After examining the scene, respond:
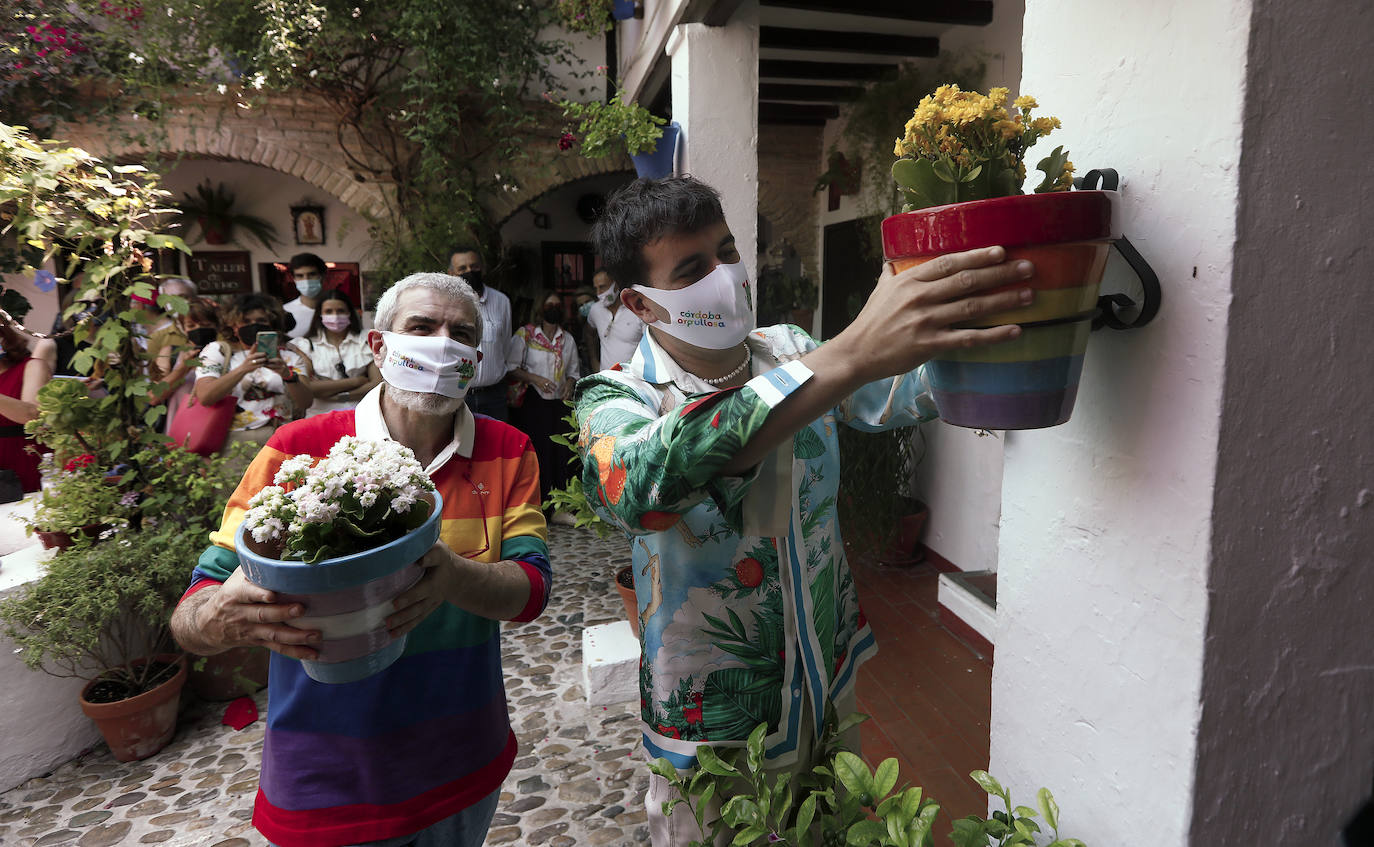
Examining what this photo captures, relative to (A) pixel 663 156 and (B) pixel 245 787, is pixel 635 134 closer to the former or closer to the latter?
(A) pixel 663 156

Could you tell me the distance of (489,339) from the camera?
570 centimetres

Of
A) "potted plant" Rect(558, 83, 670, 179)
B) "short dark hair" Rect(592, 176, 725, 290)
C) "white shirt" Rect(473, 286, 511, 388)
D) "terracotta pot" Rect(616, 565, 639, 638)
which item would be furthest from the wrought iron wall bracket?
"white shirt" Rect(473, 286, 511, 388)

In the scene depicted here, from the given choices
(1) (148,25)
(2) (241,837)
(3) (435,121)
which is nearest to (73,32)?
(1) (148,25)

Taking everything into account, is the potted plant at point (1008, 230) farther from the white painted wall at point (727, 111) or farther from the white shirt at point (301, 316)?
the white shirt at point (301, 316)

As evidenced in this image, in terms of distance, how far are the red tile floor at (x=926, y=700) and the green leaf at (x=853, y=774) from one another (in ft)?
6.00

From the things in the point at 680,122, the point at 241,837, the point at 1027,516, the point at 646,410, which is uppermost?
the point at 680,122

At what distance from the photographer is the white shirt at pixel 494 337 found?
18.5ft

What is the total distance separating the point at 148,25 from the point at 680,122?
5.77 m

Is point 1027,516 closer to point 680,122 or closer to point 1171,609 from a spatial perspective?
point 1171,609

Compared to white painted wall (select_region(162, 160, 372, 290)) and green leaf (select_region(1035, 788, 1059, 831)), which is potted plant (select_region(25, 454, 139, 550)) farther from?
white painted wall (select_region(162, 160, 372, 290))

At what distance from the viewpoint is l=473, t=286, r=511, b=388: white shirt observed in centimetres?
565

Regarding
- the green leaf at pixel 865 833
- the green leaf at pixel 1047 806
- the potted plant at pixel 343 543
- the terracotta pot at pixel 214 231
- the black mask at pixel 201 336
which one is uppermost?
the terracotta pot at pixel 214 231

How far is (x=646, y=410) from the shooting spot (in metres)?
1.19

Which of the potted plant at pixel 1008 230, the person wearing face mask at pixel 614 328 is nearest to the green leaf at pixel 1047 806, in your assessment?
the potted plant at pixel 1008 230
